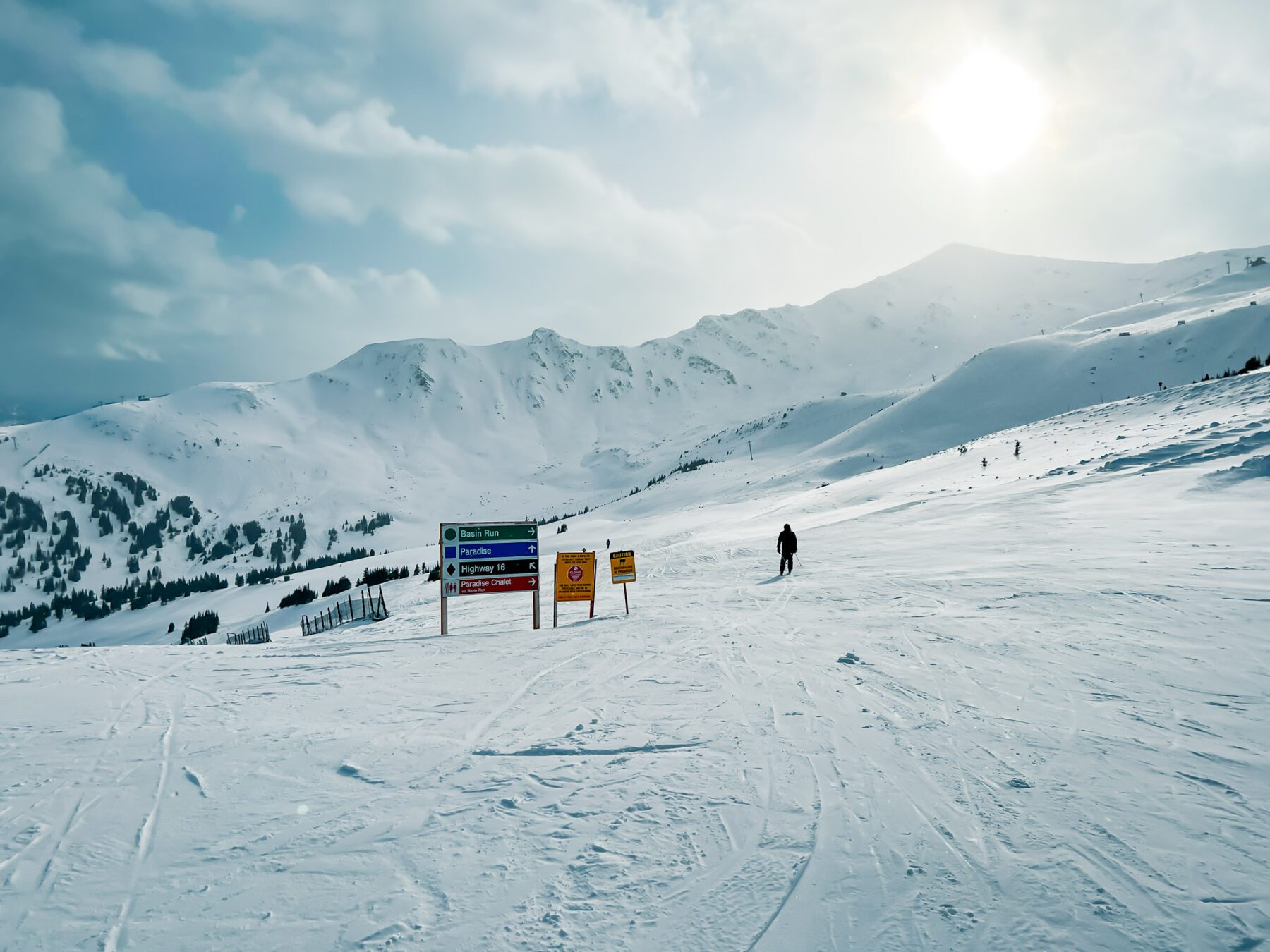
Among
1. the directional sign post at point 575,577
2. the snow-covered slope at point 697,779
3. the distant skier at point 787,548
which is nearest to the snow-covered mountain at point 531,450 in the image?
the distant skier at point 787,548

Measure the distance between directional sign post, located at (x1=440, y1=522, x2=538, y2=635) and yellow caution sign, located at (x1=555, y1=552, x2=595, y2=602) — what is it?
0.63 meters

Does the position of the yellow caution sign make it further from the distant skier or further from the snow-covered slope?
the distant skier

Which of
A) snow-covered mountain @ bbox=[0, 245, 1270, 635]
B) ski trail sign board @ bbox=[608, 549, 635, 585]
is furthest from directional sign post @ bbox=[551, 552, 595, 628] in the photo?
snow-covered mountain @ bbox=[0, 245, 1270, 635]

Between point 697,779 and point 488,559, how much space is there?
977cm

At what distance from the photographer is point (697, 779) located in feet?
16.8

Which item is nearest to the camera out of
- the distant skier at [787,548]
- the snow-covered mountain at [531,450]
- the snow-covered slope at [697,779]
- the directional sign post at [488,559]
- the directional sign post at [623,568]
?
the snow-covered slope at [697,779]

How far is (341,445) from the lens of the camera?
635ft

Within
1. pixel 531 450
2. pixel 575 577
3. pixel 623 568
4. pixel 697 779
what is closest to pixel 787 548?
pixel 623 568

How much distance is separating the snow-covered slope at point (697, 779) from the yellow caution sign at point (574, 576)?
228 cm

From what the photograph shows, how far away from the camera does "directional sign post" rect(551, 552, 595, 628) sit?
14102 mm

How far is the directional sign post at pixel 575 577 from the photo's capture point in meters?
A: 14.1

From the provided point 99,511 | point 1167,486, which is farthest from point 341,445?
point 1167,486

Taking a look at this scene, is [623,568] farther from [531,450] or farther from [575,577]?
[531,450]

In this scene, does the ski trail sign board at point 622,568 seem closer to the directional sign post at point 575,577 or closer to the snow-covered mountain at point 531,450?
the directional sign post at point 575,577
